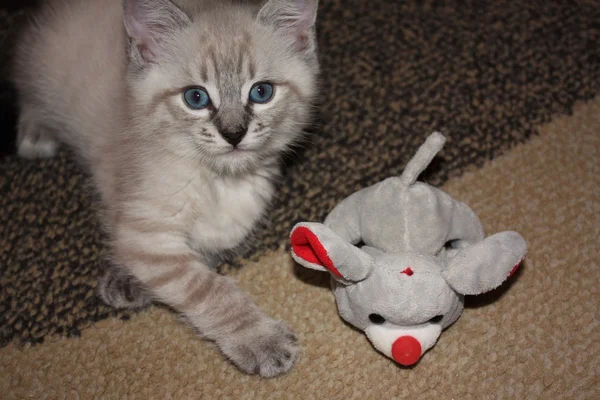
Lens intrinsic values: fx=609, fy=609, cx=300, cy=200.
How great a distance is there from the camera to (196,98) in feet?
4.40

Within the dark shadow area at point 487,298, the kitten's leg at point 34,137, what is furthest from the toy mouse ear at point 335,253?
the kitten's leg at point 34,137

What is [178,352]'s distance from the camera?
1.38 m

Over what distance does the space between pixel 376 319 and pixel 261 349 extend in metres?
0.27

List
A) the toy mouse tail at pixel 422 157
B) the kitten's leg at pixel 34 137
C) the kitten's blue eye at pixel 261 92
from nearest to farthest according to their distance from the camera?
the toy mouse tail at pixel 422 157
the kitten's blue eye at pixel 261 92
the kitten's leg at pixel 34 137

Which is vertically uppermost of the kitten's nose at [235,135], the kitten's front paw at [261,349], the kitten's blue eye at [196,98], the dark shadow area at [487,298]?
the kitten's blue eye at [196,98]

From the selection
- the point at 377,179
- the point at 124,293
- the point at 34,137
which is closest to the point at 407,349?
the point at 377,179

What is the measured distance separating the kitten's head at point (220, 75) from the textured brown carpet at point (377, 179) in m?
0.32

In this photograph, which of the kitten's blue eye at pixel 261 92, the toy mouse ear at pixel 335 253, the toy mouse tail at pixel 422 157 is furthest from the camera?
the kitten's blue eye at pixel 261 92

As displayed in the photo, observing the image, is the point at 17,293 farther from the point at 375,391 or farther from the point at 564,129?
the point at 564,129

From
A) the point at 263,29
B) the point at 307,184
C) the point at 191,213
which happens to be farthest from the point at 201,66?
the point at 307,184

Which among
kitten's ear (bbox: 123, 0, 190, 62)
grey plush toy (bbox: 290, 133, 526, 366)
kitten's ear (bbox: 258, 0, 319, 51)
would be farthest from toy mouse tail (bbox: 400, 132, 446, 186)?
kitten's ear (bbox: 123, 0, 190, 62)

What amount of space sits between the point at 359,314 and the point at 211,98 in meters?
0.56

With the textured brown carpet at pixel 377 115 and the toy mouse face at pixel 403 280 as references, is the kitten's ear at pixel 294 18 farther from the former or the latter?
the toy mouse face at pixel 403 280

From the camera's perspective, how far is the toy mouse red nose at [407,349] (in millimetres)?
1159
